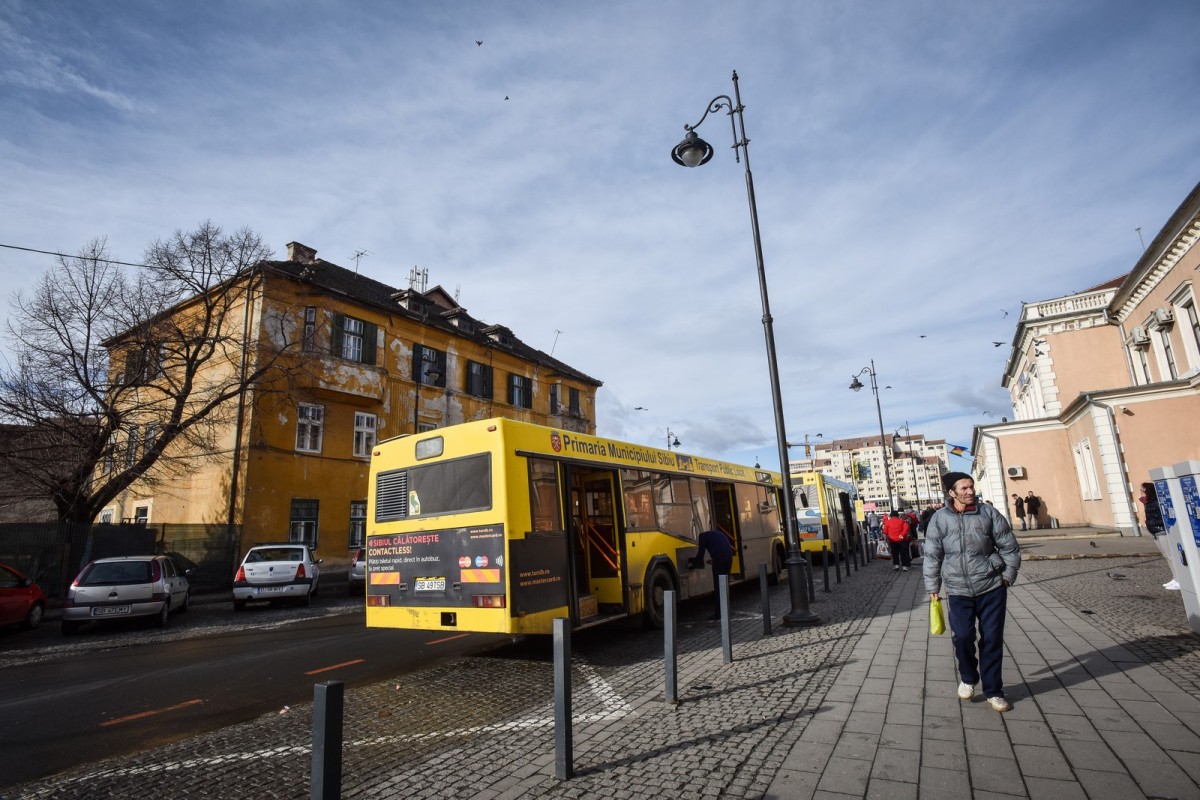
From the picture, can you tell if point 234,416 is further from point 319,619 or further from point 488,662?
point 488,662

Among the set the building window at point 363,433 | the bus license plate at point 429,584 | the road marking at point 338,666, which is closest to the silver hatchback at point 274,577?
→ the road marking at point 338,666

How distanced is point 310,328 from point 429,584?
19.0m

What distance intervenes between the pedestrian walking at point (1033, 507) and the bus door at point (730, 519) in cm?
2447

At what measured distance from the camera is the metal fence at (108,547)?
57.3 feet

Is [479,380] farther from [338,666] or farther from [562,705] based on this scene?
[562,705]

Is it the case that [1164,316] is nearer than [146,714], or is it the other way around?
[146,714]

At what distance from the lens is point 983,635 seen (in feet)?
16.1

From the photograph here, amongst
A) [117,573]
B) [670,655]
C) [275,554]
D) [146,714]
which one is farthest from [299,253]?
[670,655]

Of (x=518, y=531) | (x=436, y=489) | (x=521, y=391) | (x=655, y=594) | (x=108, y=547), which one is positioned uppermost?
(x=521, y=391)

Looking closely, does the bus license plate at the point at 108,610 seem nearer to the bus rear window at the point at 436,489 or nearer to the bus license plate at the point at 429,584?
the bus rear window at the point at 436,489

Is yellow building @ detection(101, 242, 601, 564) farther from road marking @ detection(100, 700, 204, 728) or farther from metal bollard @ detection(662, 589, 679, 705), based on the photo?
metal bollard @ detection(662, 589, 679, 705)

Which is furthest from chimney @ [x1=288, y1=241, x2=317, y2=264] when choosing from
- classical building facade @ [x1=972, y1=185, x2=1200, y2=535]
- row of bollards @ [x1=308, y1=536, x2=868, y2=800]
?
classical building facade @ [x1=972, y1=185, x2=1200, y2=535]

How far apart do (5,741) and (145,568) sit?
8922 millimetres

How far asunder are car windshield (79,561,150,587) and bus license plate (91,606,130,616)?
1.72 ft
